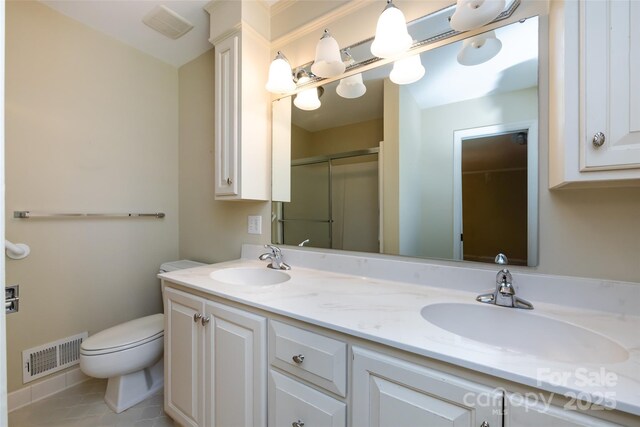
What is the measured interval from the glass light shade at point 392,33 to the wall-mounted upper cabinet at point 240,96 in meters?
0.78

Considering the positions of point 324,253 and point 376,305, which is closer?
point 376,305

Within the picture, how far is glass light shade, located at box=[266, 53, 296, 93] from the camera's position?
1.44 meters

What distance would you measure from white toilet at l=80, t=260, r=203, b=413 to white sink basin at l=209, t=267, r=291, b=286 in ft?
1.84

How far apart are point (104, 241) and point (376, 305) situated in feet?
6.30

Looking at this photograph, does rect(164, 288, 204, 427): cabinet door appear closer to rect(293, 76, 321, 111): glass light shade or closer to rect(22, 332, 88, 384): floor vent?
rect(22, 332, 88, 384): floor vent

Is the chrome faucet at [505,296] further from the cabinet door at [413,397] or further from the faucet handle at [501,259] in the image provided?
the cabinet door at [413,397]

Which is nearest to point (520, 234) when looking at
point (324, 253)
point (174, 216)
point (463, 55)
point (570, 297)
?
point (570, 297)

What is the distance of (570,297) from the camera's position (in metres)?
0.85

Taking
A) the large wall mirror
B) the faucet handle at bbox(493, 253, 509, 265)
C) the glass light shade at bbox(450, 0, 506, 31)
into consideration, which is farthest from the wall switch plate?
the glass light shade at bbox(450, 0, 506, 31)

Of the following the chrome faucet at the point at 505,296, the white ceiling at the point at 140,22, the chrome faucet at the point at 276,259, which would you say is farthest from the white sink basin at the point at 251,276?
the white ceiling at the point at 140,22

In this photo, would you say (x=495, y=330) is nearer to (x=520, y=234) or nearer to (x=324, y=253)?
(x=520, y=234)

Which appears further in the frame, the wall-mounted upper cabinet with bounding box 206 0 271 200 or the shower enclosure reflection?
the wall-mounted upper cabinet with bounding box 206 0 271 200

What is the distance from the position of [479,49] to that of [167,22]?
1.86 meters

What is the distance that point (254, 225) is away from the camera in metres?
1.73
